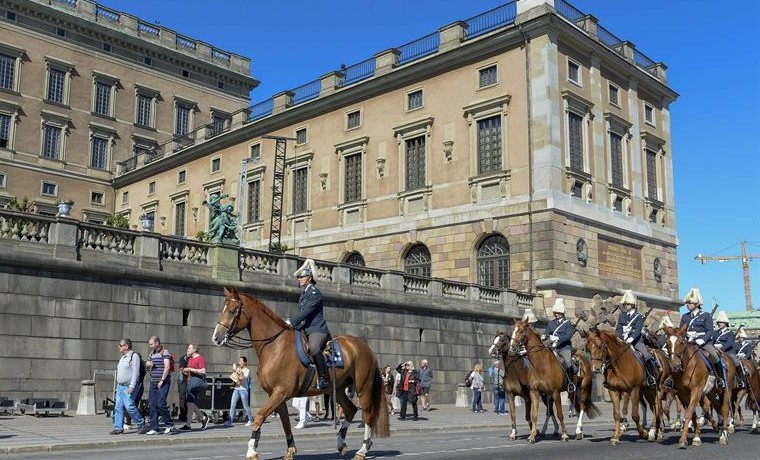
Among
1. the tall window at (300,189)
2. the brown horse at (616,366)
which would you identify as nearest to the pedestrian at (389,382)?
the brown horse at (616,366)

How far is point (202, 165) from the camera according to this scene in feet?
186

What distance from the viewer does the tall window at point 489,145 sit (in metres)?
39.6

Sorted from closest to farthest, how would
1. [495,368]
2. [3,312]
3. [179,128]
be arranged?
[3,312]
[495,368]
[179,128]

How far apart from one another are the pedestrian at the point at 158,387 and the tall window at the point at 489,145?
83.7 ft

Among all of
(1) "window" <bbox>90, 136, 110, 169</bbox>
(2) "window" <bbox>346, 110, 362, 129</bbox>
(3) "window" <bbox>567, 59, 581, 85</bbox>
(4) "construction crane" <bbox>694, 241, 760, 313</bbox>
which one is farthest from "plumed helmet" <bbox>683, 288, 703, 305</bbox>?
(4) "construction crane" <bbox>694, 241, 760, 313</bbox>

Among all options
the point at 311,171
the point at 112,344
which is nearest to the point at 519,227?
the point at 311,171

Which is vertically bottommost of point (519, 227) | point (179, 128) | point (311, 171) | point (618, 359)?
point (618, 359)

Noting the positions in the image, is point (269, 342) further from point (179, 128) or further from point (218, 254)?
point (179, 128)

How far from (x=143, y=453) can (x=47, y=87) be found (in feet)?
175

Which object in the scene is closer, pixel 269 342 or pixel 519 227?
pixel 269 342

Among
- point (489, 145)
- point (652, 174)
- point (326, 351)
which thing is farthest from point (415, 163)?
point (326, 351)

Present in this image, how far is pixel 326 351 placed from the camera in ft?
38.8

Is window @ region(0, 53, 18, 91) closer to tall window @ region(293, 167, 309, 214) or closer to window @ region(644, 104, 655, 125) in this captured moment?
tall window @ region(293, 167, 309, 214)

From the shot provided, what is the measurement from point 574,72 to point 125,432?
3123 centimetres
